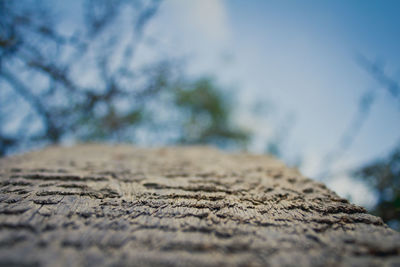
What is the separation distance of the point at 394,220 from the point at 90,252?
503cm

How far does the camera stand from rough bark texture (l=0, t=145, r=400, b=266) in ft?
3.00

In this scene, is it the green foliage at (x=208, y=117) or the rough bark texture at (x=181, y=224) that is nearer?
the rough bark texture at (x=181, y=224)

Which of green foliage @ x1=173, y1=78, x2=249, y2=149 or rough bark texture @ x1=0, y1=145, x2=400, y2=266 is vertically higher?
green foliage @ x1=173, y1=78, x2=249, y2=149

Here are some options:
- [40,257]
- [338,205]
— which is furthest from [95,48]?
[338,205]

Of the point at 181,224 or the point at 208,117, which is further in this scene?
the point at 208,117

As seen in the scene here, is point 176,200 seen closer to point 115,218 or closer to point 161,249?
point 115,218

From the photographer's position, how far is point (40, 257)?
2.87 feet

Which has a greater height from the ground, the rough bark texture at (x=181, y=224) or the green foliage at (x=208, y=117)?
the green foliage at (x=208, y=117)

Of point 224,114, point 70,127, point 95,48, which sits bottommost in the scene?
point 70,127

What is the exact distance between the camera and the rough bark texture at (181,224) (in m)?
0.91

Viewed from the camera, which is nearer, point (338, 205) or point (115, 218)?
A: point (115, 218)

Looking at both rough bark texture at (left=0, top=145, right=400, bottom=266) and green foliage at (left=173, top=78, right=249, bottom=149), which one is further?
green foliage at (left=173, top=78, right=249, bottom=149)

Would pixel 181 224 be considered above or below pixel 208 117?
below

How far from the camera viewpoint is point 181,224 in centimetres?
121
